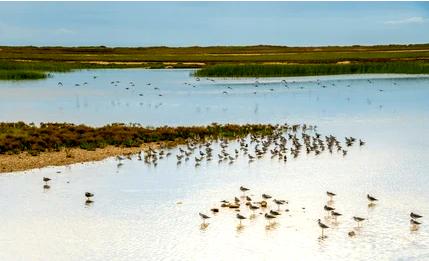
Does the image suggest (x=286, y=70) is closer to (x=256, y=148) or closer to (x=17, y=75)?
(x=17, y=75)

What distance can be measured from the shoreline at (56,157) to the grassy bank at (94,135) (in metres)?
0.43

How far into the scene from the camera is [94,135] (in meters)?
31.9

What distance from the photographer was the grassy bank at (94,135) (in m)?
29.7

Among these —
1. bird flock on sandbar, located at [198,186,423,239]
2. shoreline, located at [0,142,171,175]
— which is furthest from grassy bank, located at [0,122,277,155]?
bird flock on sandbar, located at [198,186,423,239]

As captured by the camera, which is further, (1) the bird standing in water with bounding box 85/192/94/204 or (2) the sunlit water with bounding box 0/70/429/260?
(1) the bird standing in water with bounding box 85/192/94/204

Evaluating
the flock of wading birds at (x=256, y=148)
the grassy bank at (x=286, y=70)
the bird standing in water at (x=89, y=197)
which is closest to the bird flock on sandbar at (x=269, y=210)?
the flock of wading birds at (x=256, y=148)

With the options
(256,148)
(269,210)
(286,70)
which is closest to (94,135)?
(256,148)

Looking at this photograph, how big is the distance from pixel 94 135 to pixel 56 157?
389cm

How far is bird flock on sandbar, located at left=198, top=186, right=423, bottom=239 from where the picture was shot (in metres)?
18.5

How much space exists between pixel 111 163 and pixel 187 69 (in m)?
70.6

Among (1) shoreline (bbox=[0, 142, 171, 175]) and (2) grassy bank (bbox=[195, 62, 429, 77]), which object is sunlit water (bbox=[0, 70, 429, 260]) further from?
(2) grassy bank (bbox=[195, 62, 429, 77])

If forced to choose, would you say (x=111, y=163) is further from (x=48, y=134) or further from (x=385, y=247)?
(x=385, y=247)

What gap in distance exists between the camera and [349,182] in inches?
945

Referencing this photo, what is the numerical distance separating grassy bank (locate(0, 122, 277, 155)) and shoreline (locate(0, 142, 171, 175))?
0.43 metres
